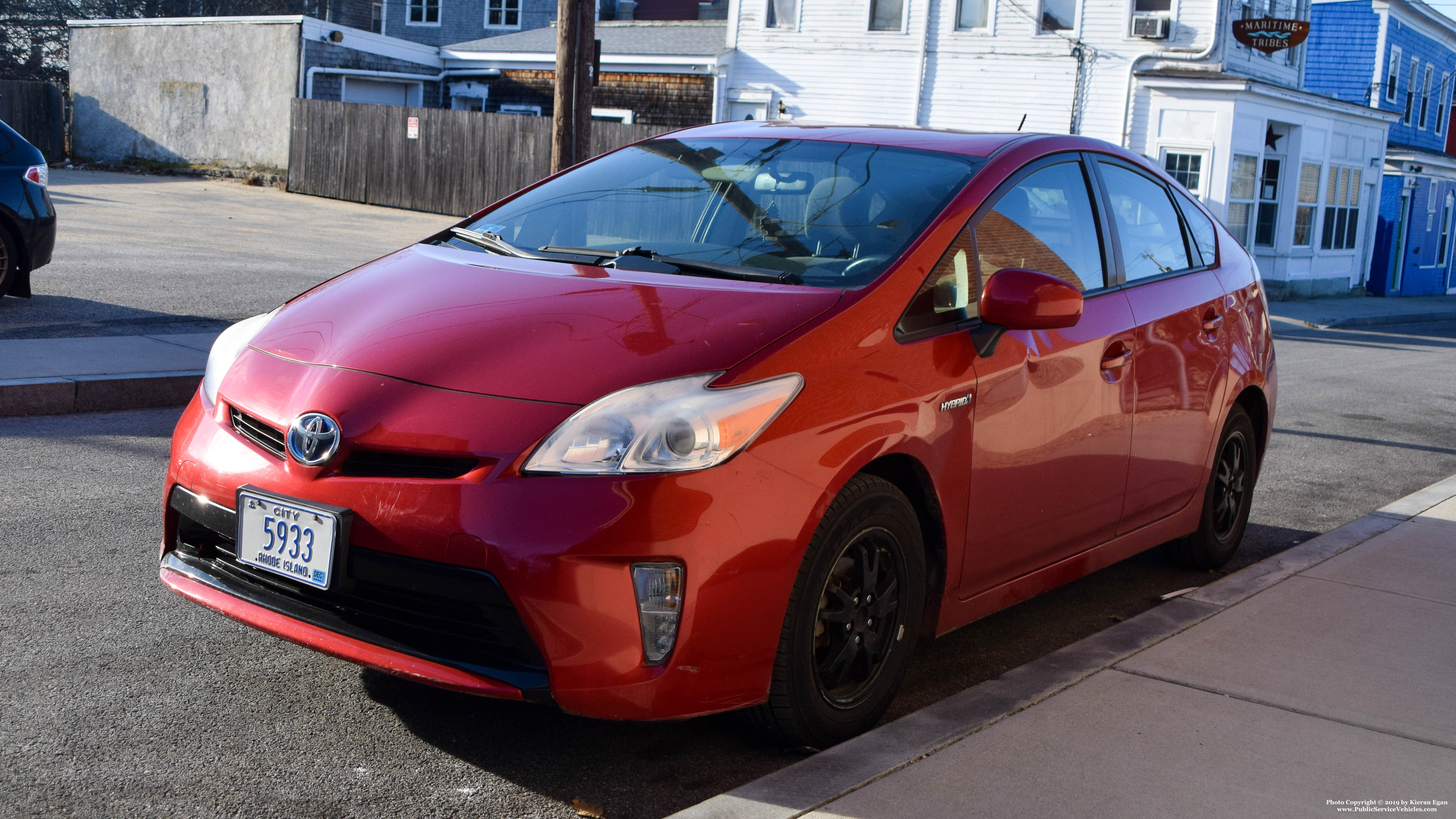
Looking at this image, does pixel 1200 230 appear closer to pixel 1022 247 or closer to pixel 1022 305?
pixel 1022 247

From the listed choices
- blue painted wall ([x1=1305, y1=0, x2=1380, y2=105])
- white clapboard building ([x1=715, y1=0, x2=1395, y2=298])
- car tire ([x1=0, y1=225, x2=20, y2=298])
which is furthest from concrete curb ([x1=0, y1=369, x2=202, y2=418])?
blue painted wall ([x1=1305, y1=0, x2=1380, y2=105])

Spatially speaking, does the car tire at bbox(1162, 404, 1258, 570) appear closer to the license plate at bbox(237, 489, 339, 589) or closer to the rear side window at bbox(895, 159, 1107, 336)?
the rear side window at bbox(895, 159, 1107, 336)

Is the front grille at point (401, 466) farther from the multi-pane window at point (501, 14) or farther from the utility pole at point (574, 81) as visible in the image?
the multi-pane window at point (501, 14)

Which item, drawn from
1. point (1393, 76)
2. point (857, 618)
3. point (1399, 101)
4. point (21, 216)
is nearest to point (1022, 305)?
point (857, 618)

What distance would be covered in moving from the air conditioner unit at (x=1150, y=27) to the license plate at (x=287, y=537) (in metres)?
25.0

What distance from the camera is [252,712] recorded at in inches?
133

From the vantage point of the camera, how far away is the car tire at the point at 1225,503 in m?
5.27

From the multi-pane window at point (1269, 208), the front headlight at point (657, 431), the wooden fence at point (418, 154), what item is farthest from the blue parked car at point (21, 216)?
the multi-pane window at point (1269, 208)

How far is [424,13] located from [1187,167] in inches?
997

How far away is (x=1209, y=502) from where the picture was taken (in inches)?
206

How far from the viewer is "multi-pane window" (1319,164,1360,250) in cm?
2862

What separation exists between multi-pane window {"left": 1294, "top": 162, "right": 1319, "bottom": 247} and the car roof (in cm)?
2520

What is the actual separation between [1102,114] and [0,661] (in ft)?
81.7

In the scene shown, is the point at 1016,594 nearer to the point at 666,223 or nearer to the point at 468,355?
the point at 666,223
